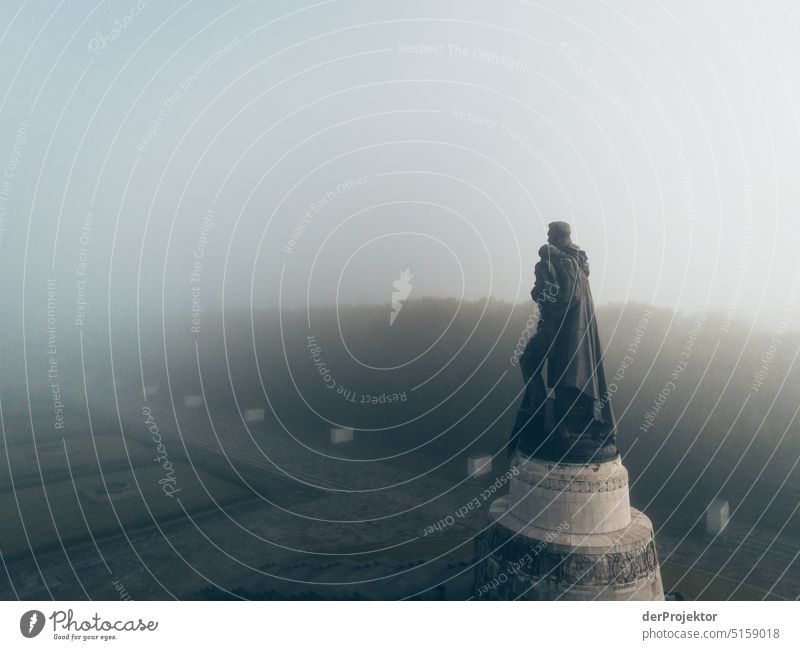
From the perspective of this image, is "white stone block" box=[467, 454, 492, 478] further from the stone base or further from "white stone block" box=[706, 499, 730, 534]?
the stone base

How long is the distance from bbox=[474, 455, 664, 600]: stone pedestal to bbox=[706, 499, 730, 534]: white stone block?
11321mm

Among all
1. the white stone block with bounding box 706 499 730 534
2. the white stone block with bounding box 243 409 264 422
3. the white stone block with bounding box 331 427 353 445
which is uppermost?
the white stone block with bounding box 243 409 264 422

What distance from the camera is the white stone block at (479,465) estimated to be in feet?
94.9

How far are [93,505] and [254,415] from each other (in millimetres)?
15660

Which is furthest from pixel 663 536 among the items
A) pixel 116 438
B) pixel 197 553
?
pixel 116 438

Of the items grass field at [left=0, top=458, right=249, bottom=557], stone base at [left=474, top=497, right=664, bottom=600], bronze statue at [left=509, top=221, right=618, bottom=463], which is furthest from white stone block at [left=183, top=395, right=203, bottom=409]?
bronze statue at [left=509, top=221, right=618, bottom=463]

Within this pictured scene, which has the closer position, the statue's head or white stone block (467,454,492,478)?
the statue's head

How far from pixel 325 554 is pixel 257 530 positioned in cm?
424

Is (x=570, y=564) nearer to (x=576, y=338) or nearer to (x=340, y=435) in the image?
(x=576, y=338)

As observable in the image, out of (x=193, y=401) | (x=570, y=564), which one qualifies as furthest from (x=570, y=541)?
(x=193, y=401)
